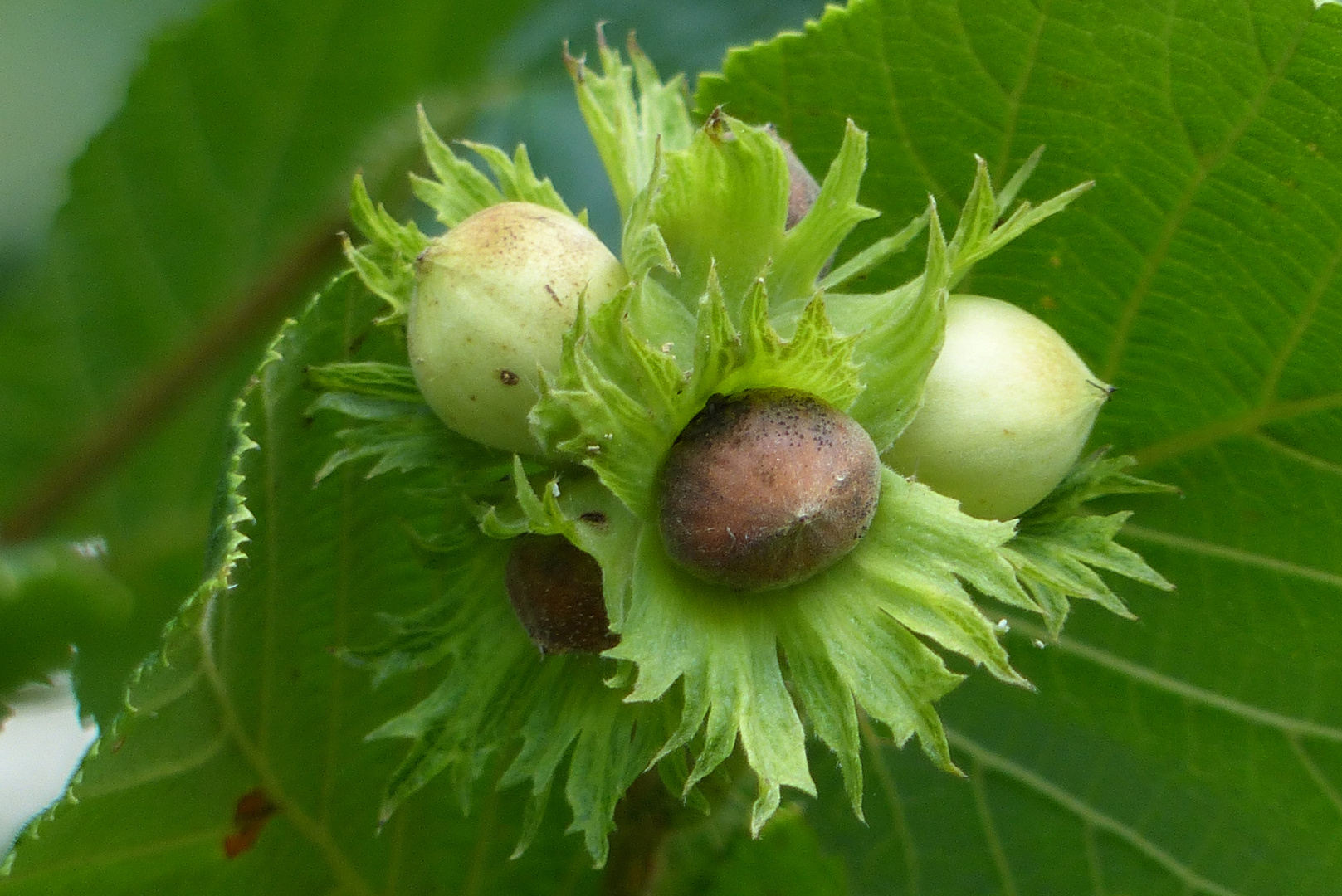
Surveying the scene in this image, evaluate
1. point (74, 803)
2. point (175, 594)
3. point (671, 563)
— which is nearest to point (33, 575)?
point (74, 803)

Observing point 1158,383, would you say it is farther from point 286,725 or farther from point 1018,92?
point 286,725

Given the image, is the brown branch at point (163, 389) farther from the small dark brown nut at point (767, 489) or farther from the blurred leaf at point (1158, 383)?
the small dark brown nut at point (767, 489)

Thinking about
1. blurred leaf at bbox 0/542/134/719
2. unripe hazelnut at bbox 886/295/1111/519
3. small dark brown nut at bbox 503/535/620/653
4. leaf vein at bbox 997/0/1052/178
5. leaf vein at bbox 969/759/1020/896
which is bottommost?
leaf vein at bbox 969/759/1020/896

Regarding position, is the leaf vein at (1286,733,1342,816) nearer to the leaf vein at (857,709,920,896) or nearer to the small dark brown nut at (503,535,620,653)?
the leaf vein at (857,709,920,896)

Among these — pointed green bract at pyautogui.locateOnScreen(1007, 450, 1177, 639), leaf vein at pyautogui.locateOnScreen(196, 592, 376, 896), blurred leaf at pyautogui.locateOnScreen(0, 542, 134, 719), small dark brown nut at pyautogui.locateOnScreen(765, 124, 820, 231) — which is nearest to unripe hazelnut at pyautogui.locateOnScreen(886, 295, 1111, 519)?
pointed green bract at pyautogui.locateOnScreen(1007, 450, 1177, 639)

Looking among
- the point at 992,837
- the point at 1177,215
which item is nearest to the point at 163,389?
the point at 992,837

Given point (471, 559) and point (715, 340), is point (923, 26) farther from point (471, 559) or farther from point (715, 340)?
point (471, 559)

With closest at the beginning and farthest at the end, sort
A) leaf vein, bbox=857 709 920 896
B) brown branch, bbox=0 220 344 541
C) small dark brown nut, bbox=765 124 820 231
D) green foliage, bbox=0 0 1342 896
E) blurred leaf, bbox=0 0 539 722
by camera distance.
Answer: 1. small dark brown nut, bbox=765 124 820 231
2. green foliage, bbox=0 0 1342 896
3. leaf vein, bbox=857 709 920 896
4. brown branch, bbox=0 220 344 541
5. blurred leaf, bbox=0 0 539 722
